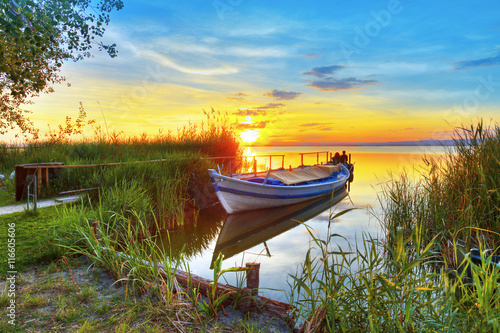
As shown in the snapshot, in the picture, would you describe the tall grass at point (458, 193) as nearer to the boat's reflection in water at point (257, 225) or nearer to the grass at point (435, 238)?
the grass at point (435, 238)

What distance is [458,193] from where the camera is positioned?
6.00 metres

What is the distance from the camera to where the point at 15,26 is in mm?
4551

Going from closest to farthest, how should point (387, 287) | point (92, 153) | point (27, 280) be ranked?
1. point (387, 287)
2. point (27, 280)
3. point (92, 153)

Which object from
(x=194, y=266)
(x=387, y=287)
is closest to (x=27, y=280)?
(x=194, y=266)

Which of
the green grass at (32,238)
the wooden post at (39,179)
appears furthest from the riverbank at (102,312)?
the wooden post at (39,179)

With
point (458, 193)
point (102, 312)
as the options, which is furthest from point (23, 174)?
point (458, 193)

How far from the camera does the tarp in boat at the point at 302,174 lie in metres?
12.9

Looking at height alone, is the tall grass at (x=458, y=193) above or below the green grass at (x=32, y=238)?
above

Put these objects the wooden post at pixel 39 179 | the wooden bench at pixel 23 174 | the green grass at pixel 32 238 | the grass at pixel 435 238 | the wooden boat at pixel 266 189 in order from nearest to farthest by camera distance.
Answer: the grass at pixel 435 238, the green grass at pixel 32 238, the wooden bench at pixel 23 174, the wooden post at pixel 39 179, the wooden boat at pixel 266 189

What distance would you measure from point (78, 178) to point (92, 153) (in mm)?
2657

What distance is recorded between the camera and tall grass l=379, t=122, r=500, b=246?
17.6 feet

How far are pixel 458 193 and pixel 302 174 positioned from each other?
28.6 ft

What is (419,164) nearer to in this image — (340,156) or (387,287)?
(387,287)

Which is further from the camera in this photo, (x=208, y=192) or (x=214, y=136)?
(x=214, y=136)
